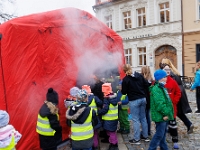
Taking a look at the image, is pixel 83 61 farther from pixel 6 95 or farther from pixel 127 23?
pixel 127 23

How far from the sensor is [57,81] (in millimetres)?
5008

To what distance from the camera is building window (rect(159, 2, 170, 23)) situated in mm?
19016

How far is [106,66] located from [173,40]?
1311 centimetres

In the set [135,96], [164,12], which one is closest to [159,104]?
[135,96]

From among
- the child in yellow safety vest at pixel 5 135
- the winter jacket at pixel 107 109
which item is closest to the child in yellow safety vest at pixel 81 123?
the winter jacket at pixel 107 109

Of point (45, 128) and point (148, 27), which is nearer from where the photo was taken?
point (45, 128)

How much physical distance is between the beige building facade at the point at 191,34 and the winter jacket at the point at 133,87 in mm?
13992

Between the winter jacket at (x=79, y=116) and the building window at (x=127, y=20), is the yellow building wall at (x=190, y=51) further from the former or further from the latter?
the winter jacket at (x=79, y=116)

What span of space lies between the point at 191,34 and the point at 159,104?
15.4 m

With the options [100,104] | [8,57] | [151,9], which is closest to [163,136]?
[100,104]

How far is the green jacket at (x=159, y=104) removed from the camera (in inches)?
154

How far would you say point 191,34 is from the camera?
17.5 meters

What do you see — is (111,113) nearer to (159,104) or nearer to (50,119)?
(159,104)

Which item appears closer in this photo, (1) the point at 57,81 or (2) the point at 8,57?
(2) the point at 8,57
